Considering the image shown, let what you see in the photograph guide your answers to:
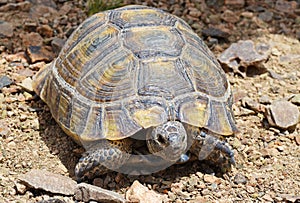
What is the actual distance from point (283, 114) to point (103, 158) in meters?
1.74

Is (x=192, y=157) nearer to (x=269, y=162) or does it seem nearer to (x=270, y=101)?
(x=269, y=162)

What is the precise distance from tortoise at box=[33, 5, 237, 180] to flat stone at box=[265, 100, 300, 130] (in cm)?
55

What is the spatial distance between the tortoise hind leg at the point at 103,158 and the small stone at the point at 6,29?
7.46 feet

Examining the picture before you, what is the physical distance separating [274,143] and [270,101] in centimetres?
62

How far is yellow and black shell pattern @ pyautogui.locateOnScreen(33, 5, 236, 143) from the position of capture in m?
3.88

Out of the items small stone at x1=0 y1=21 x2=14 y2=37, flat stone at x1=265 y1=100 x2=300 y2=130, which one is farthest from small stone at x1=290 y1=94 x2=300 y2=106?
small stone at x1=0 y1=21 x2=14 y2=37

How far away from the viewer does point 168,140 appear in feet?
12.1

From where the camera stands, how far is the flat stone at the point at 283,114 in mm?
4664

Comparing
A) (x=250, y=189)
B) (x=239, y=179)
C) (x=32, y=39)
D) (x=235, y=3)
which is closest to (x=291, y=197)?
(x=250, y=189)

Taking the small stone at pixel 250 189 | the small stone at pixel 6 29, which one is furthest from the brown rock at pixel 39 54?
the small stone at pixel 250 189

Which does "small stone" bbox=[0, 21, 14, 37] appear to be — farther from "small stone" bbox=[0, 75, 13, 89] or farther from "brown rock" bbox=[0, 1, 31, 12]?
"small stone" bbox=[0, 75, 13, 89]

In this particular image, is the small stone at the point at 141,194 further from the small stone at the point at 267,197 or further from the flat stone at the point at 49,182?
the small stone at the point at 267,197

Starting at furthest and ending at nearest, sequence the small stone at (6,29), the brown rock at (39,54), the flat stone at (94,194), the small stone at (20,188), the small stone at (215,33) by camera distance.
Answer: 1. the small stone at (215,33)
2. the small stone at (6,29)
3. the brown rock at (39,54)
4. the small stone at (20,188)
5. the flat stone at (94,194)

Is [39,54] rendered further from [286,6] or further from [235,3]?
[286,6]
